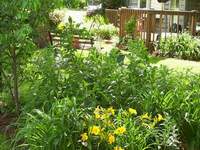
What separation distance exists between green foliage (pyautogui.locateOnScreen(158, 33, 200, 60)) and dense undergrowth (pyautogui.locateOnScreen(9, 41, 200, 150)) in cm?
844

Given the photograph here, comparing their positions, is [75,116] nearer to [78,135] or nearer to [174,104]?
[78,135]

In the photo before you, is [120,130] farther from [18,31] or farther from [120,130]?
[18,31]

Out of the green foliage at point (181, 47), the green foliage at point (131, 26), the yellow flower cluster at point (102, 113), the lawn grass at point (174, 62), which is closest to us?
the yellow flower cluster at point (102, 113)

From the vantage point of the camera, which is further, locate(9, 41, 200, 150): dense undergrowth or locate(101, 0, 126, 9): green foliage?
locate(101, 0, 126, 9): green foliage

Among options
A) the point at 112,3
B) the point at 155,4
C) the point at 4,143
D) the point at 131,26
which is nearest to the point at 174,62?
the point at 131,26

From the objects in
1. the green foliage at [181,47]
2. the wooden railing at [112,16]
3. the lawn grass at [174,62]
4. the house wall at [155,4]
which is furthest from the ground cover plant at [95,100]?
the house wall at [155,4]

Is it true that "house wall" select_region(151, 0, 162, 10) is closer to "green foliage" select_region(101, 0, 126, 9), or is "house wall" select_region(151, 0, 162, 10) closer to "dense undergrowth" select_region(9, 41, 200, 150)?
"green foliage" select_region(101, 0, 126, 9)

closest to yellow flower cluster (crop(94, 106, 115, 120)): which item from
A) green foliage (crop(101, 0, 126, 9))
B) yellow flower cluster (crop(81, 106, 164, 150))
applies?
yellow flower cluster (crop(81, 106, 164, 150))

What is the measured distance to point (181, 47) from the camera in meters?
14.9

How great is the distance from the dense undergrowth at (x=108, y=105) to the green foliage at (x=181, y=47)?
8.44 m

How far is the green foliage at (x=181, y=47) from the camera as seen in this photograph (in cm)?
1459

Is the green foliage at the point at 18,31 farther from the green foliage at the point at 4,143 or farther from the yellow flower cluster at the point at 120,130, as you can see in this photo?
the yellow flower cluster at the point at 120,130

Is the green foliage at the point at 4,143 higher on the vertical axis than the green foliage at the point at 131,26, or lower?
lower

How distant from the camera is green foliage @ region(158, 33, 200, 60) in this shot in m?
14.6
